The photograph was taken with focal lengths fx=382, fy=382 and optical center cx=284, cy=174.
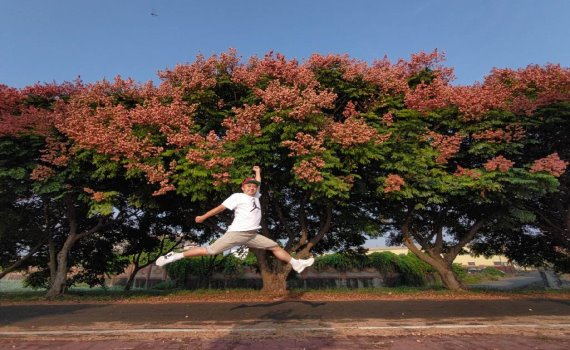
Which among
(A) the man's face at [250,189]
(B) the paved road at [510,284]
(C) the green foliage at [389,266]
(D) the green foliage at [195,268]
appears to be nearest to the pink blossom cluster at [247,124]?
(A) the man's face at [250,189]

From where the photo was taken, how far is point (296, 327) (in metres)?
7.60

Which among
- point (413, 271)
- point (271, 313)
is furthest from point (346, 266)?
point (271, 313)

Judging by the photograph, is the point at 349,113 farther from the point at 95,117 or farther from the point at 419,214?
the point at 95,117

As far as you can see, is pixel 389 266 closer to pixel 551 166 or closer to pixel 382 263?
pixel 382 263

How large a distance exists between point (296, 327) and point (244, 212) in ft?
9.03

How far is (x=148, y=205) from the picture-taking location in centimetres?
1416

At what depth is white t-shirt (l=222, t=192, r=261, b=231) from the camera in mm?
6527

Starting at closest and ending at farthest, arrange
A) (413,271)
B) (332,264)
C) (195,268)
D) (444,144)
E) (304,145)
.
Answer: (304,145) → (444,144) → (195,268) → (332,264) → (413,271)

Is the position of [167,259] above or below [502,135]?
below

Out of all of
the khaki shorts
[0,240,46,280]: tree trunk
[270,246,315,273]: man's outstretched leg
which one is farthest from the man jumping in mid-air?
[0,240,46,280]: tree trunk

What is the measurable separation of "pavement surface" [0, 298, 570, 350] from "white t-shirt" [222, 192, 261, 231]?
1921 mm

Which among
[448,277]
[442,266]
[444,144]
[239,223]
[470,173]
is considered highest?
[444,144]

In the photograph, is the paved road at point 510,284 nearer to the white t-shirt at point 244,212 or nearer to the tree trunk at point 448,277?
the tree trunk at point 448,277

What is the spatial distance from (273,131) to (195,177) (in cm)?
281
